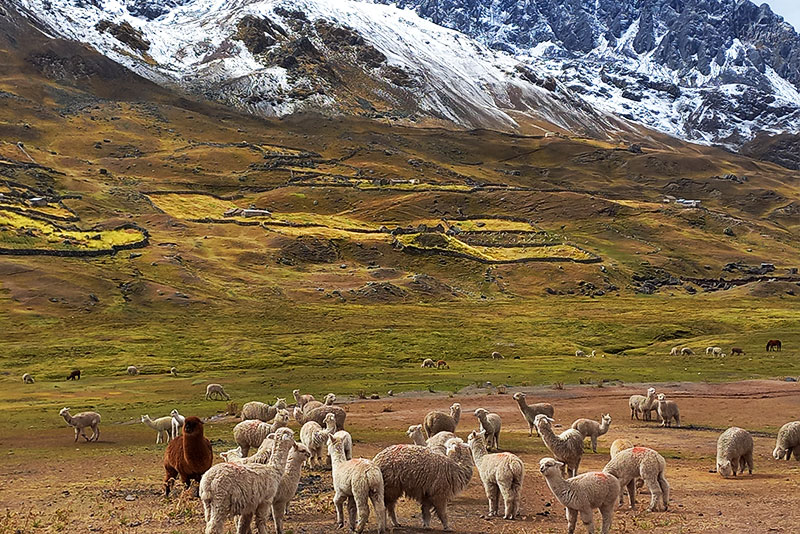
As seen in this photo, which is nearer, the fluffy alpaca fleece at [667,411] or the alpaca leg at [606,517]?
the alpaca leg at [606,517]

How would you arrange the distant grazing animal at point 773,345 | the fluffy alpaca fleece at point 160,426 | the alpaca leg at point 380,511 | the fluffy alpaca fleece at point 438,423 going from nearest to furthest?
the alpaca leg at point 380,511 < the fluffy alpaca fleece at point 438,423 < the fluffy alpaca fleece at point 160,426 < the distant grazing animal at point 773,345

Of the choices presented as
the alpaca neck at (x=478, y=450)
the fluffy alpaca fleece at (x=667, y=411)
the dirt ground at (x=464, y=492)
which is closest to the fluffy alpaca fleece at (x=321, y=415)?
the dirt ground at (x=464, y=492)

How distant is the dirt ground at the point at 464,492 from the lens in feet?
60.0

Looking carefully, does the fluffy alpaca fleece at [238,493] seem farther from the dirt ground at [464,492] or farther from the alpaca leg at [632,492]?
the alpaca leg at [632,492]

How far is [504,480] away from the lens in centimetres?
1917

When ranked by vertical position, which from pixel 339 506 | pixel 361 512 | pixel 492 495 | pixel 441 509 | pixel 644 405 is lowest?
pixel 644 405

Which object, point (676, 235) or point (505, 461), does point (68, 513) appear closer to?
point (505, 461)

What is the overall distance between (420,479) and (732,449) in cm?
1246

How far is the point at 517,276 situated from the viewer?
434 ft

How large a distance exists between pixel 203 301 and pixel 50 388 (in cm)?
4266

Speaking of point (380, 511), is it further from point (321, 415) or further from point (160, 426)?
point (160, 426)

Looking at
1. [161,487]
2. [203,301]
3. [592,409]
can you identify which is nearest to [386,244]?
[203,301]

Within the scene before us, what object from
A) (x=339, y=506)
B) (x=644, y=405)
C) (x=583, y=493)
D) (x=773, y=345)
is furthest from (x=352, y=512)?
(x=773, y=345)

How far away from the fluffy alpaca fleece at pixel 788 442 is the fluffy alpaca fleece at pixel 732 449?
403 centimetres
